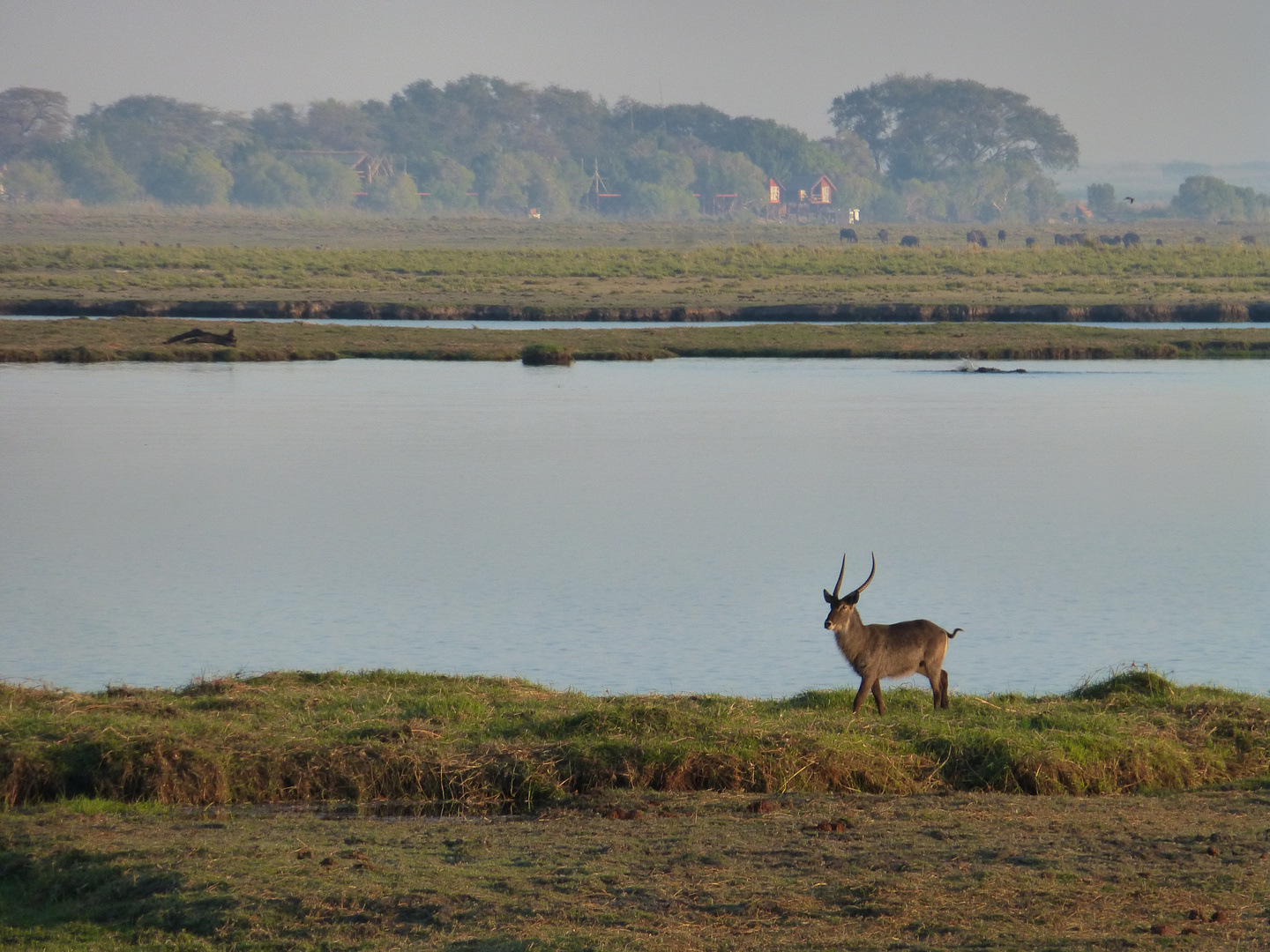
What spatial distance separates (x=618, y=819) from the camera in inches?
316

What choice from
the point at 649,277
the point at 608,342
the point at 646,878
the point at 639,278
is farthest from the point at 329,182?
the point at 646,878

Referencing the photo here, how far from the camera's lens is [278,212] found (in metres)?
179

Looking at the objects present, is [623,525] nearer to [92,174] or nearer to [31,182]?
[31,182]

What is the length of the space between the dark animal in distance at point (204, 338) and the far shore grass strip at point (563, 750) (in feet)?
99.0

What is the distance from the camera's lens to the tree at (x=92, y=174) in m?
182

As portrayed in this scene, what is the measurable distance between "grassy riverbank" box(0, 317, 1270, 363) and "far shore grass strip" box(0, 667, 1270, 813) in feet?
96.9

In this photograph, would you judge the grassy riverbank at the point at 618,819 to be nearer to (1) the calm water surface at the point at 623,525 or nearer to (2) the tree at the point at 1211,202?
(1) the calm water surface at the point at 623,525

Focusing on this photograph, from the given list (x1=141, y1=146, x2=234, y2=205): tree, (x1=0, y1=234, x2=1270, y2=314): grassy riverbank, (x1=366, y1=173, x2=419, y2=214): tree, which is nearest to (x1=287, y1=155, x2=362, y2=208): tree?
(x1=366, y1=173, x2=419, y2=214): tree

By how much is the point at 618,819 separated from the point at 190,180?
18267 cm

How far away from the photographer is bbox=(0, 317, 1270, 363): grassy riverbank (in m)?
38.8

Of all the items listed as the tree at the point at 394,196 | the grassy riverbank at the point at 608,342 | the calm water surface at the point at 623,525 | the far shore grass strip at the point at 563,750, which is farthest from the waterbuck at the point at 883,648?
the tree at the point at 394,196

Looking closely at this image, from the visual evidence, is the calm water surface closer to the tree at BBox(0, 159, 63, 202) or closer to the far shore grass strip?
the far shore grass strip

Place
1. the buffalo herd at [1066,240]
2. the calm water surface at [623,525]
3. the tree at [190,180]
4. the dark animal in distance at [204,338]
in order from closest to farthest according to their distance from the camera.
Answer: the calm water surface at [623,525], the dark animal in distance at [204,338], the buffalo herd at [1066,240], the tree at [190,180]

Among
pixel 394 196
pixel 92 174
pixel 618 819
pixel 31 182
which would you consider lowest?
pixel 618 819
